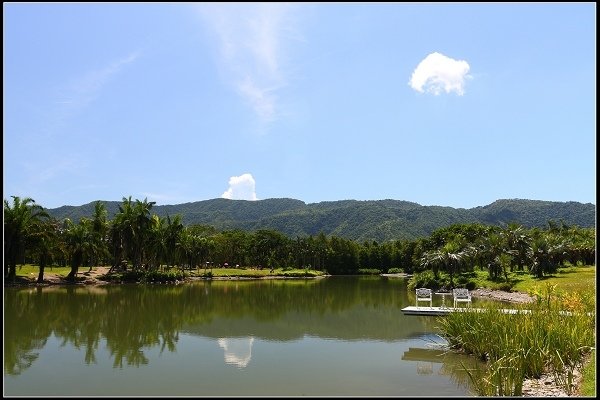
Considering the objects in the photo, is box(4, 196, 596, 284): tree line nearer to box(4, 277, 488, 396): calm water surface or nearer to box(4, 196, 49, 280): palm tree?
box(4, 196, 49, 280): palm tree

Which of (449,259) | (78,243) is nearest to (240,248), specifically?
(78,243)

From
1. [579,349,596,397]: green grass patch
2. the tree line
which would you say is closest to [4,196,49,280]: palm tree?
the tree line

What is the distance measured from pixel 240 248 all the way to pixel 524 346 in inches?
4041

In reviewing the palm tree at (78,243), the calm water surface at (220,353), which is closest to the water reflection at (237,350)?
the calm water surface at (220,353)

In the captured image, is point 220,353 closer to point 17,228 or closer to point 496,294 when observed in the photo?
point 496,294

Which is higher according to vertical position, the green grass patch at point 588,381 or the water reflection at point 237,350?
the green grass patch at point 588,381

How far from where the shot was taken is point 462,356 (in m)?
17.3

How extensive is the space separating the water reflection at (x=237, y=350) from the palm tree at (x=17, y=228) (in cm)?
3633

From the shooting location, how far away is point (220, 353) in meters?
17.9

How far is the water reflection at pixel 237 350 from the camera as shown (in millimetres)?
16361

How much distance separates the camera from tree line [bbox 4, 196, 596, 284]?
168ft

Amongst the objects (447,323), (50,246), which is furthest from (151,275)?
(447,323)

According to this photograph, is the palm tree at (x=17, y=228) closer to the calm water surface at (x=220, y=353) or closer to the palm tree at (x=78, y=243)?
the palm tree at (x=78, y=243)

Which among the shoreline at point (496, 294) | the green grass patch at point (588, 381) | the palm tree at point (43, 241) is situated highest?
the palm tree at point (43, 241)
